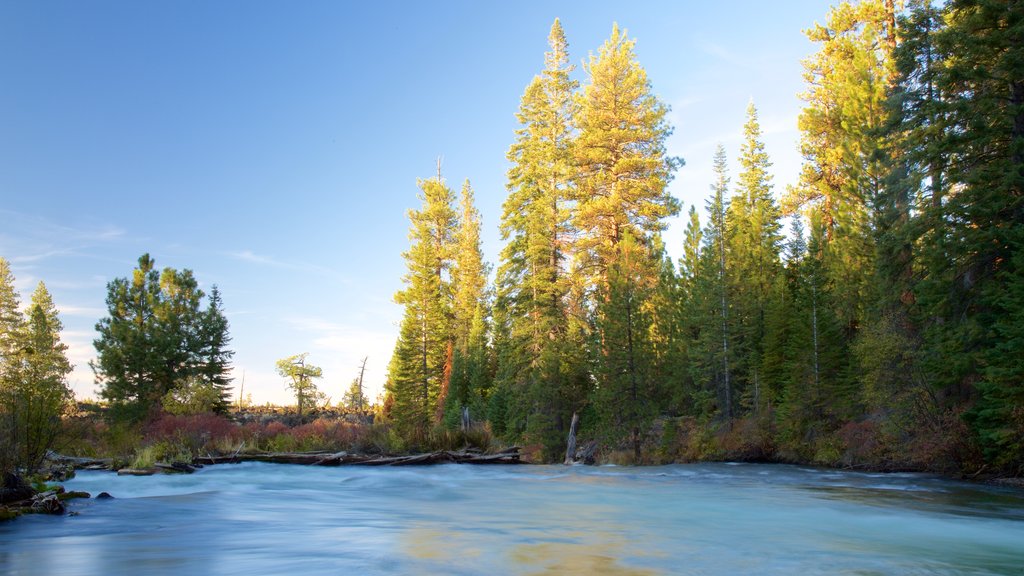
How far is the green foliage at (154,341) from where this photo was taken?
4556 centimetres

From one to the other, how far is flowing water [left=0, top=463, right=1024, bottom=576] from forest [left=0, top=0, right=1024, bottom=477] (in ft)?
9.44

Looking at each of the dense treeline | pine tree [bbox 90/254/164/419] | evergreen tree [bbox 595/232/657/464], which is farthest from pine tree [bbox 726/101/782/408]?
pine tree [bbox 90/254/164/419]

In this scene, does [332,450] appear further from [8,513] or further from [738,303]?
[738,303]

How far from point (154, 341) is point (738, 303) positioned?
4008 centimetres

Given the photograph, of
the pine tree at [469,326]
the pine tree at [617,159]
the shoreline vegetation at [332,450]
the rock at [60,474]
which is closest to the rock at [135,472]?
the shoreline vegetation at [332,450]

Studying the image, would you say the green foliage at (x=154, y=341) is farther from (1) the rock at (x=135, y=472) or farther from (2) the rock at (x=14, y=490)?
(2) the rock at (x=14, y=490)

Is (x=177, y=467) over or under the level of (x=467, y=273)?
under

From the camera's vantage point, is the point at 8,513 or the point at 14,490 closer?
the point at 8,513

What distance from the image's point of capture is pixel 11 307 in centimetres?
5709

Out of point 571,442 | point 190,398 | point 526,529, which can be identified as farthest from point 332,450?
point 190,398

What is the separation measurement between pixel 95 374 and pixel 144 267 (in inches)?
341

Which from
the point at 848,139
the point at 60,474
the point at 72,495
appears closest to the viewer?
the point at 72,495

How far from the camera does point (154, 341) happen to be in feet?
152

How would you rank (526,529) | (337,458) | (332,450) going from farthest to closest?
(332,450)
(337,458)
(526,529)
